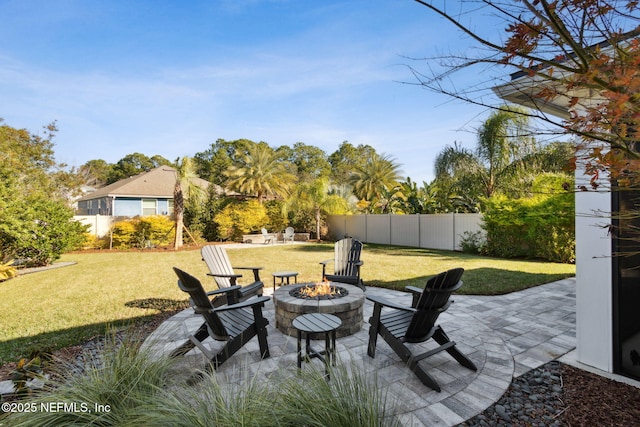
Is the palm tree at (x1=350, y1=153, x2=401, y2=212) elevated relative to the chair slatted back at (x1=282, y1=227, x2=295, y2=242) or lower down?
elevated

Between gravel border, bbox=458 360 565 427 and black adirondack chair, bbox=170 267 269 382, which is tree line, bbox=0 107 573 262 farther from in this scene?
black adirondack chair, bbox=170 267 269 382

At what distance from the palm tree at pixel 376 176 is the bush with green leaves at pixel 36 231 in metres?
21.0

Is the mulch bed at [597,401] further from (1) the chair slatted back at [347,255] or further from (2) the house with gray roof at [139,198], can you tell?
(2) the house with gray roof at [139,198]

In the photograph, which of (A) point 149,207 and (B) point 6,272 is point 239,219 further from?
(B) point 6,272

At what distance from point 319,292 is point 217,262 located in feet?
7.23

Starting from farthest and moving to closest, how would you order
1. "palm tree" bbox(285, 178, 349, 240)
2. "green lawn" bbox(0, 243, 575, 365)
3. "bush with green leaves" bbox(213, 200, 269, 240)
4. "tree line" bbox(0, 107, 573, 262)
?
"bush with green leaves" bbox(213, 200, 269, 240)
"palm tree" bbox(285, 178, 349, 240)
"tree line" bbox(0, 107, 573, 262)
"green lawn" bbox(0, 243, 575, 365)

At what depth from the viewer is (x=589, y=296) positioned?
3.15 meters

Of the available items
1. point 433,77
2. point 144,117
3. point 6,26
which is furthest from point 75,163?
point 433,77

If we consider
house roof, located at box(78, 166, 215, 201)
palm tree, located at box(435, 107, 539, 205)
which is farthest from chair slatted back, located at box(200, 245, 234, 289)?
house roof, located at box(78, 166, 215, 201)

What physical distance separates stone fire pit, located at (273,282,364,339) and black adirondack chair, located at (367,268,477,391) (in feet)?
1.83

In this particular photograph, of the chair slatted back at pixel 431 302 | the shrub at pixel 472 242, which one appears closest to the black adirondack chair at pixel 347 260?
the chair slatted back at pixel 431 302

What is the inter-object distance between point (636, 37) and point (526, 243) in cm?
1207

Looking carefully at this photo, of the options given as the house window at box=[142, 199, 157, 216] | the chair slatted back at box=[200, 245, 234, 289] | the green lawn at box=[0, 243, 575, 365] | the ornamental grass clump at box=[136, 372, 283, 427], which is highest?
the house window at box=[142, 199, 157, 216]

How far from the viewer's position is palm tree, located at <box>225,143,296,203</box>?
20.3 meters
